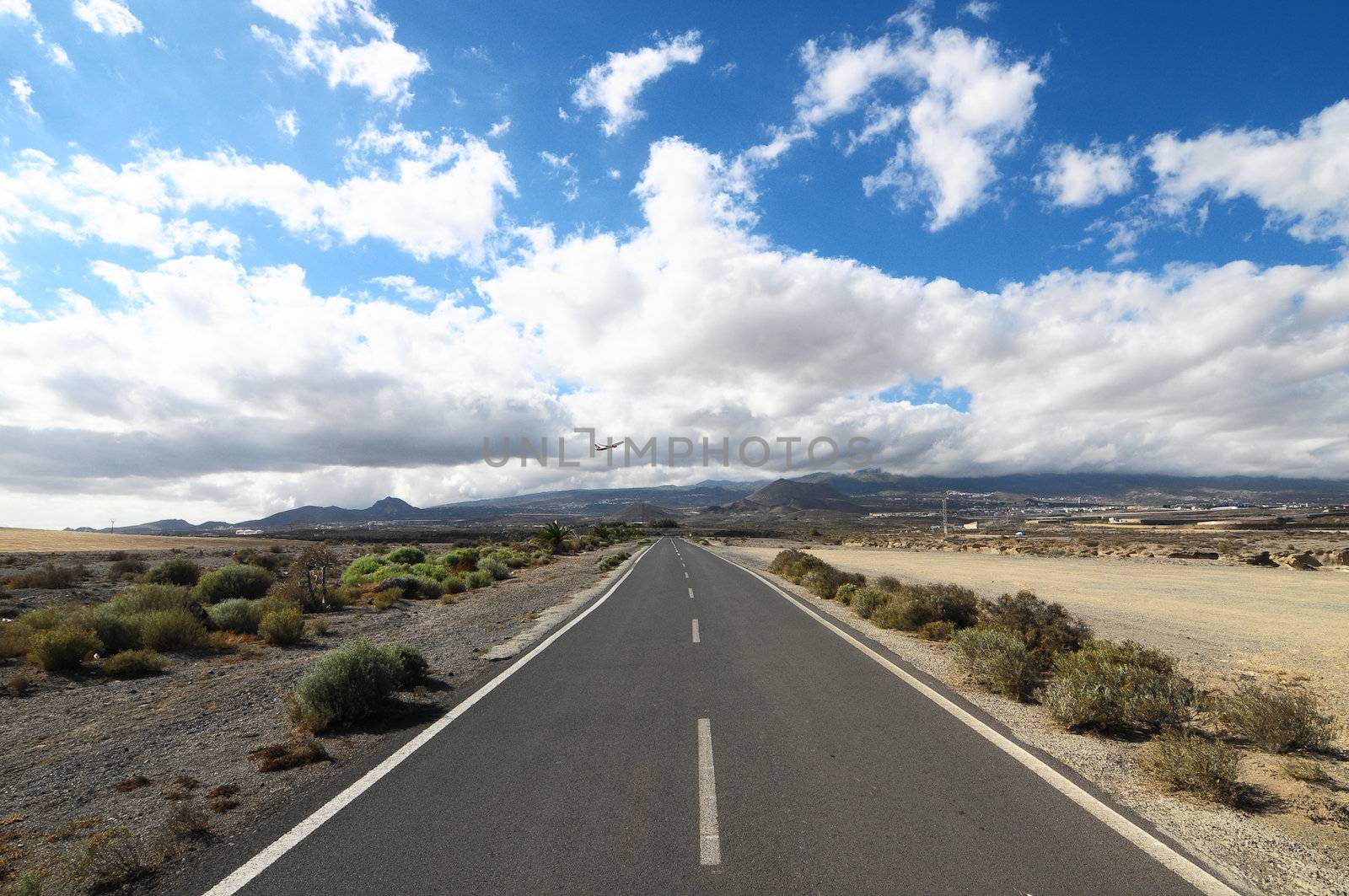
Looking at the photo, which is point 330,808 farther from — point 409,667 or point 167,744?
point 409,667

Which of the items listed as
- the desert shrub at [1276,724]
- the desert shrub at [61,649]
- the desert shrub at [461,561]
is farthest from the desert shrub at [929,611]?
the desert shrub at [461,561]

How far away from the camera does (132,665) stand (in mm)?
10508

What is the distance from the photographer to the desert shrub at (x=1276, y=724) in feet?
20.3

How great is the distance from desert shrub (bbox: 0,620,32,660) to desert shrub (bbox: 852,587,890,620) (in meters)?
17.3

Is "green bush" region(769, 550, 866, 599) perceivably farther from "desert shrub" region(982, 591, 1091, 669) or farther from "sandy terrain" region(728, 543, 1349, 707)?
"desert shrub" region(982, 591, 1091, 669)

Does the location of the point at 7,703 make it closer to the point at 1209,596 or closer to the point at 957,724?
the point at 957,724

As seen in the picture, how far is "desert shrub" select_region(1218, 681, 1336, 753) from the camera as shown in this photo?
6.20 metres

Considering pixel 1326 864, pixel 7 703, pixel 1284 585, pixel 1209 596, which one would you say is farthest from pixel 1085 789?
pixel 1284 585

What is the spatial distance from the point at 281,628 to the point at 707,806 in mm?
12020

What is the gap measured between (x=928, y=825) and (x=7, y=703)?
39.3ft

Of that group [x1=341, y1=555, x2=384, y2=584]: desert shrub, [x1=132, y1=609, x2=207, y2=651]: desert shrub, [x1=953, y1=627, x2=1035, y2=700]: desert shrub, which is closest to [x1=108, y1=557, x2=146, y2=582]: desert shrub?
[x1=341, y1=555, x2=384, y2=584]: desert shrub

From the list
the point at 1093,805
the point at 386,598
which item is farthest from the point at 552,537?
the point at 1093,805

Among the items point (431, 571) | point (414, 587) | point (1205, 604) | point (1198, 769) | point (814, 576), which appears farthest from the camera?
point (431, 571)

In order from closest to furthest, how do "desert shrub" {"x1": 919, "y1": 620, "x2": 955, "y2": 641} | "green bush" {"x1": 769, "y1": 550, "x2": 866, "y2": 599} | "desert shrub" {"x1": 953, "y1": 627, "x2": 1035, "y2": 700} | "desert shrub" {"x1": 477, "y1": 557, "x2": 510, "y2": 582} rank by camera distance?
"desert shrub" {"x1": 953, "y1": 627, "x2": 1035, "y2": 700}, "desert shrub" {"x1": 919, "y1": 620, "x2": 955, "y2": 641}, "green bush" {"x1": 769, "y1": 550, "x2": 866, "y2": 599}, "desert shrub" {"x1": 477, "y1": 557, "x2": 510, "y2": 582}
